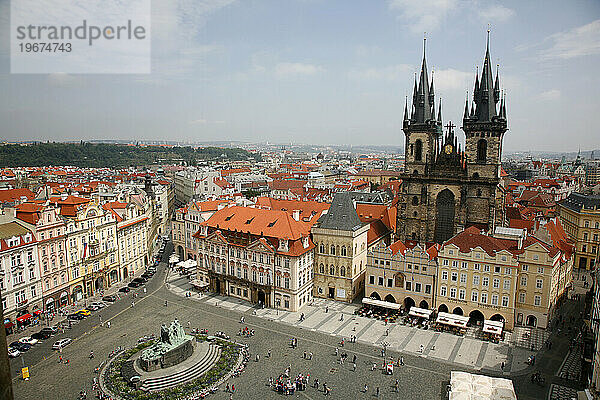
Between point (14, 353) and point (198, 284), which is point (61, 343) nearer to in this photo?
point (14, 353)

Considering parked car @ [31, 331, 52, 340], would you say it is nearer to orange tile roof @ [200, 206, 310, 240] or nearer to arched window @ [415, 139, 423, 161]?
orange tile roof @ [200, 206, 310, 240]

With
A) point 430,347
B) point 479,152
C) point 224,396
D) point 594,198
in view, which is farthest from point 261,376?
point 594,198

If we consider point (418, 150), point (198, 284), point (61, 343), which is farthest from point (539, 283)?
point (61, 343)

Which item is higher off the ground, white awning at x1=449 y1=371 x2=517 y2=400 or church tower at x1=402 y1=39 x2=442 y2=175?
church tower at x1=402 y1=39 x2=442 y2=175

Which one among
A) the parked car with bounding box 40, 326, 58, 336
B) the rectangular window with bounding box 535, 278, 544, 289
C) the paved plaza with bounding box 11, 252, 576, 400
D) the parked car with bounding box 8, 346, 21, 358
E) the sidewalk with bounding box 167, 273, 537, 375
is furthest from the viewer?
the rectangular window with bounding box 535, 278, 544, 289

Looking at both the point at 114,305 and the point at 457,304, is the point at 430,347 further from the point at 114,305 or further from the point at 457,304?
the point at 114,305

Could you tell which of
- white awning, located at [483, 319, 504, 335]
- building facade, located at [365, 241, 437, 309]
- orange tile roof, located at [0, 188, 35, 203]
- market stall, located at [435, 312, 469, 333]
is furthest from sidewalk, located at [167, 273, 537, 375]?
orange tile roof, located at [0, 188, 35, 203]

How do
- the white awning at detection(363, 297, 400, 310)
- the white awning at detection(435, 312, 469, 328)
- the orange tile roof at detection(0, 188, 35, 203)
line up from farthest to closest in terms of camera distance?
the orange tile roof at detection(0, 188, 35, 203), the white awning at detection(363, 297, 400, 310), the white awning at detection(435, 312, 469, 328)

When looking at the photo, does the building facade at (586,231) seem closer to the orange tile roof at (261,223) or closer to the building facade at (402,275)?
the building facade at (402,275)
